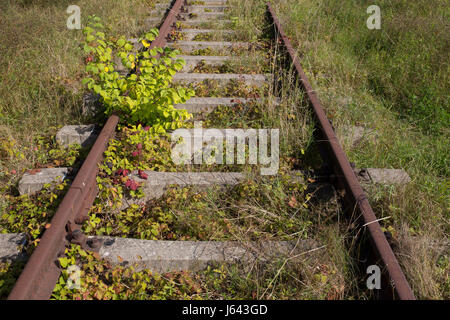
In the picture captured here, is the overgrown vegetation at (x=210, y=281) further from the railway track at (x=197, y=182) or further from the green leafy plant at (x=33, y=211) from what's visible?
the green leafy plant at (x=33, y=211)

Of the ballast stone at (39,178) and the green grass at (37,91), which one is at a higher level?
the green grass at (37,91)

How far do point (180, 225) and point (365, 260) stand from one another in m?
→ 1.47

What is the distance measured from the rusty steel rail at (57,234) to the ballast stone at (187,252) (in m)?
0.29

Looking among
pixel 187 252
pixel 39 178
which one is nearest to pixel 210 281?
pixel 187 252

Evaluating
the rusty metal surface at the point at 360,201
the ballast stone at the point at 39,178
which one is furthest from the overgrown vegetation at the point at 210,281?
the ballast stone at the point at 39,178

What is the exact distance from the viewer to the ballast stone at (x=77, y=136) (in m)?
3.89

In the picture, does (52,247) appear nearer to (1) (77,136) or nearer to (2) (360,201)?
(1) (77,136)

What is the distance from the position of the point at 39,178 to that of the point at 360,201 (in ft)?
9.26

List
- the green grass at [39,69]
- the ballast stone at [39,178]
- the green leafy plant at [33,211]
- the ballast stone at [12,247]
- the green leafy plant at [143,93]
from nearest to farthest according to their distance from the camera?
1. the ballast stone at [12,247]
2. the green leafy plant at [33,211]
3. the ballast stone at [39,178]
4. the green leafy plant at [143,93]
5. the green grass at [39,69]

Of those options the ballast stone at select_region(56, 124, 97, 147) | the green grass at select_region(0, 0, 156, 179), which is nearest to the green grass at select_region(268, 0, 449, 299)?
the ballast stone at select_region(56, 124, 97, 147)

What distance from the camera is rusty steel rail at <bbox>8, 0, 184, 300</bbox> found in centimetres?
223

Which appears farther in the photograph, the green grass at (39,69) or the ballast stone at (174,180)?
the green grass at (39,69)

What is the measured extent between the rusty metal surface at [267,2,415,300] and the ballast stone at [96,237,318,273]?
1.50 ft
